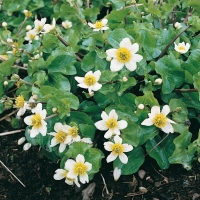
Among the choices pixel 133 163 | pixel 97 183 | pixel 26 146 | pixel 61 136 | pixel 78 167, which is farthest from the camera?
pixel 26 146

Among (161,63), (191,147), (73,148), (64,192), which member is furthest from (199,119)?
(64,192)

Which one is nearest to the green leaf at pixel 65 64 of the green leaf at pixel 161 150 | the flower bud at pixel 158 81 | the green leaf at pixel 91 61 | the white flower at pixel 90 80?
the green leaf at pixel 91 61

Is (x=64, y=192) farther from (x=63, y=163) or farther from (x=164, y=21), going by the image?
(x=164, y=21)

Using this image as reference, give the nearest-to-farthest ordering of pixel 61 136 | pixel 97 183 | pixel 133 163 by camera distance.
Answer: pixel 61 136, pixel 133 163, pixel 97 183

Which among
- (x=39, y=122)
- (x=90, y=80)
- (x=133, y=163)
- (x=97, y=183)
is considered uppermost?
(x=90, y=80)

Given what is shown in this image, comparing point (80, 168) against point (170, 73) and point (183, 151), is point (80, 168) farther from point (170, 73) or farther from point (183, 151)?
point (170, 73)

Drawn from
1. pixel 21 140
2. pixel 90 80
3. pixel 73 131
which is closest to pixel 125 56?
pixel 90 80
